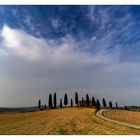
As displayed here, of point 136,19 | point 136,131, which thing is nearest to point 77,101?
point 136,19

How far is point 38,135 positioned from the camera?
38.9ft

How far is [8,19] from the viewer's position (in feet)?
56.5
